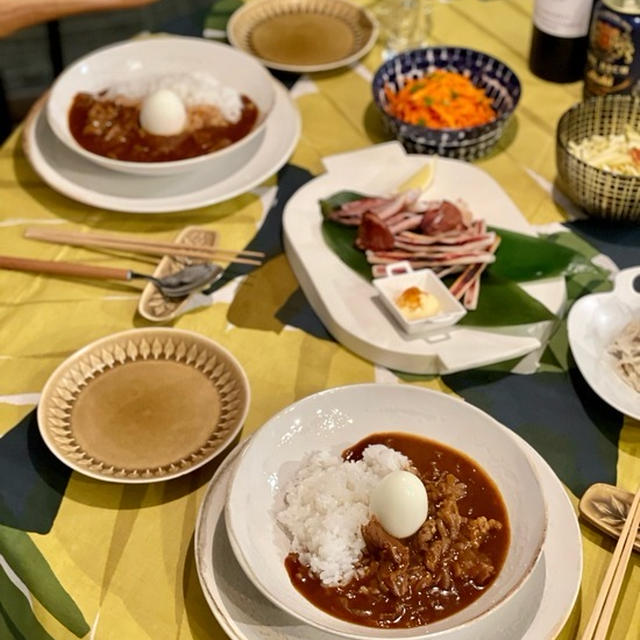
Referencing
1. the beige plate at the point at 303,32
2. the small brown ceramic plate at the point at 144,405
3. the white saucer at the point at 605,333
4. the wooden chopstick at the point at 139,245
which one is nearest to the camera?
the small brown ceramic plate at the point at 144,405

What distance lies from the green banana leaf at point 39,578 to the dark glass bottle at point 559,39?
5.80 feet

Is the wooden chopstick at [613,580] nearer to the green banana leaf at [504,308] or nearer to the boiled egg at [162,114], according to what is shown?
the green banana leaf at [504,308]

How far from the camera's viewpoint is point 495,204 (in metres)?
1.97

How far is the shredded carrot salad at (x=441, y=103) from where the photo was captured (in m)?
2.14

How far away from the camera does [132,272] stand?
1811 mm

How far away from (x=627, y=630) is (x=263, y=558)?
53 centimetres

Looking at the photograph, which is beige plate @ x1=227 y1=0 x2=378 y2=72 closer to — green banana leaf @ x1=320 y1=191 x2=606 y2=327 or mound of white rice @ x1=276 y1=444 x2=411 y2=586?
green banana leaf @ x1=320 y1=191 x2=606 y2=327

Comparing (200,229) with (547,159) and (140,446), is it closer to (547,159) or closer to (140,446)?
(140,446)

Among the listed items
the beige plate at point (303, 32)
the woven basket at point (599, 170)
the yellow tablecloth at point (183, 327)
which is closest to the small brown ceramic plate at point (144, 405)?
the yellow tablecloth at point (183, 327)

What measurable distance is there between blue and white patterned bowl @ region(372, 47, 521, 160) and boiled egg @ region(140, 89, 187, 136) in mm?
496

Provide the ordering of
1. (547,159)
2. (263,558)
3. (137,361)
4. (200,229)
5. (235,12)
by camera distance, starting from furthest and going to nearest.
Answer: (235,12) < (547,159) < (200,229) < (137,361) < (263,558)

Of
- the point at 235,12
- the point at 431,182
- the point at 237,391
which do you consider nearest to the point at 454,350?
the point at 237,391

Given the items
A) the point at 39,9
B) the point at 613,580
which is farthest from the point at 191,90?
the point at 613,580

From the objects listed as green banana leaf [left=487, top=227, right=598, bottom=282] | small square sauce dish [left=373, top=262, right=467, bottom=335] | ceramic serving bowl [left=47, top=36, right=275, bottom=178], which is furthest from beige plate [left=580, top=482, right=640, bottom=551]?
ceramic serving bowl [left=47, top=36, right=275, bottom=178]
